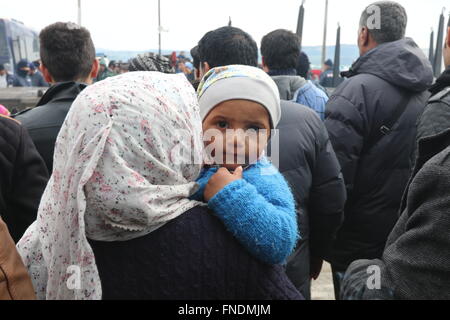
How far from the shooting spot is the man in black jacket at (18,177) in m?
1.80

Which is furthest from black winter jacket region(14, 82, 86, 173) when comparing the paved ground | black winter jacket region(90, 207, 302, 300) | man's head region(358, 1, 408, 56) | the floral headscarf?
the paved ground

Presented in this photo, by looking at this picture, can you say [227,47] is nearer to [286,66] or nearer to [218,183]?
[286,66]

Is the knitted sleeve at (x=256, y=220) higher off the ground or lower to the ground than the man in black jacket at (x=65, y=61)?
lower

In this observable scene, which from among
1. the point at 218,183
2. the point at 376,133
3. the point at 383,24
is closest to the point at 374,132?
the point at 376,133

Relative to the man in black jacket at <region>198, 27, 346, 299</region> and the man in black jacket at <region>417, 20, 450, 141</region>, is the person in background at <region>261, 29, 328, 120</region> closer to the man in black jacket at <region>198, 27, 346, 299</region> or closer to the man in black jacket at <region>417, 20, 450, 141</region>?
the man in black jacket at <region>198, 27, 346, 299</region>

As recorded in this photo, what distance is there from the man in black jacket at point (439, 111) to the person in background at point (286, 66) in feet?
3.93

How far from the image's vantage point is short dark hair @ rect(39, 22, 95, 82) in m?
2.56

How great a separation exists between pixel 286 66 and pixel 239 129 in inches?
71.4

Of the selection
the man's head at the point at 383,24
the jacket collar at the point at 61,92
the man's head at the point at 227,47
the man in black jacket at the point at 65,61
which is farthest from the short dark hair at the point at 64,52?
the man's head at the point at 383,24

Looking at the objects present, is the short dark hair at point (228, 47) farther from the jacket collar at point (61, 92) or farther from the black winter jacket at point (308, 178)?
the jacket collar at point (61, 92)

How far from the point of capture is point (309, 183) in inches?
82.4

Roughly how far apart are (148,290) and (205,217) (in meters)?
0.23

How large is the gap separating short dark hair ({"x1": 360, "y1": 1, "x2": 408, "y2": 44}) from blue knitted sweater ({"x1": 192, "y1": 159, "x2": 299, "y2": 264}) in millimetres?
2054
